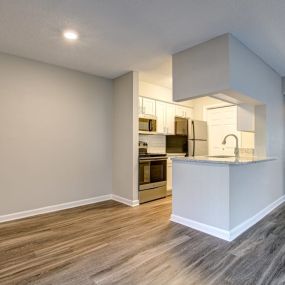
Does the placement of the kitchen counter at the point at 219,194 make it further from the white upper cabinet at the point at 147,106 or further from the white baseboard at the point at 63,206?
the white upper cabinet at the point at 147,106

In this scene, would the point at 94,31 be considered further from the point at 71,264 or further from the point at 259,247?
the point at 259,247

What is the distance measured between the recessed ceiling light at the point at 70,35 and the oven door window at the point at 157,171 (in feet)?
8.45

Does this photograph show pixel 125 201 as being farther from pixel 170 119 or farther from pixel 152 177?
pixel 170 119

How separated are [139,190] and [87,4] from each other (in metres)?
3.06

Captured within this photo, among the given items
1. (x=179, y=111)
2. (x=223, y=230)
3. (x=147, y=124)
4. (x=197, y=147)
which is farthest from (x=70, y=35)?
(x=197, y=147)

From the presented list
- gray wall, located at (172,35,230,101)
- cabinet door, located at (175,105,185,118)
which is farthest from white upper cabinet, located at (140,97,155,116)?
gray wall, located at (172,35,230,101)

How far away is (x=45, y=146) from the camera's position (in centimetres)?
356

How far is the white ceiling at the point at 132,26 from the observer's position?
2098 millimetres

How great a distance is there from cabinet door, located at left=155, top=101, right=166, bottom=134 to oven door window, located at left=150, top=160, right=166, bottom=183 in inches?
34.9

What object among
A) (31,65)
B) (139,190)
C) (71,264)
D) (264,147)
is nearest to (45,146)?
(31,65)

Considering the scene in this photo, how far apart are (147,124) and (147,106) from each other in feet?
1.34

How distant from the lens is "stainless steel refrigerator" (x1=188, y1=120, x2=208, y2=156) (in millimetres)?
5195

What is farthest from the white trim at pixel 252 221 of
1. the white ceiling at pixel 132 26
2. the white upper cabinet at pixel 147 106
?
the white upper cabinet at pixel 147 106

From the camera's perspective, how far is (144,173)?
163 inches
